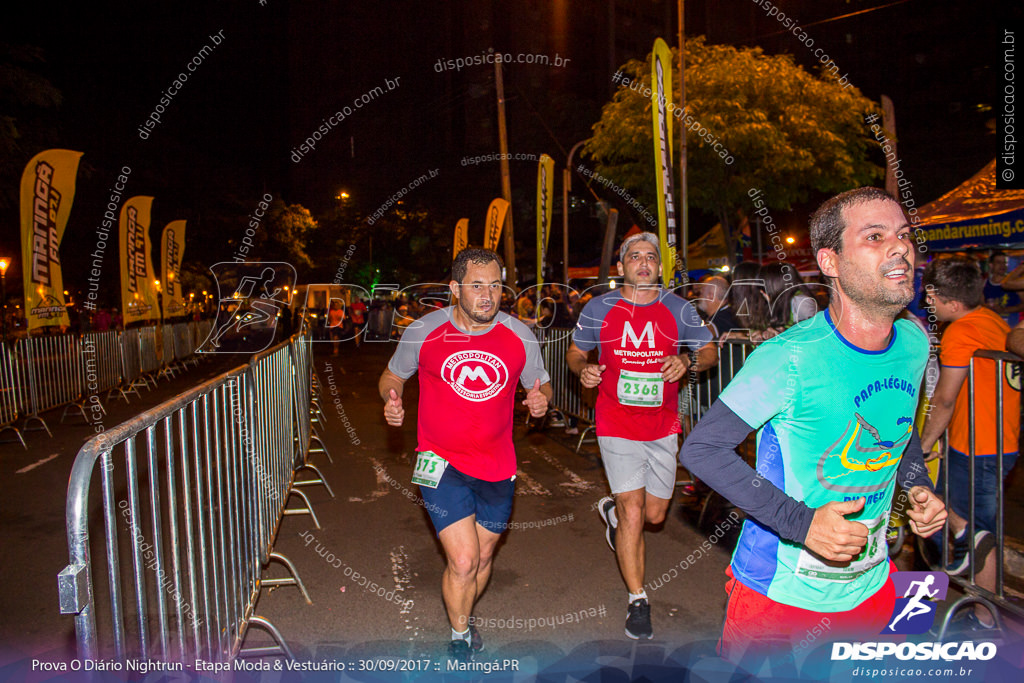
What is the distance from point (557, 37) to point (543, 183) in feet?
121

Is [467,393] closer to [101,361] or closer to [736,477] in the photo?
[736,477]

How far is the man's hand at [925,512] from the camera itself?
2.08 meters

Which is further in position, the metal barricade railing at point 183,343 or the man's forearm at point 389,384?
the metal barricade railing at point 183,343

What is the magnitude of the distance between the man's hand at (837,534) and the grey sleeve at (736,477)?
0.10 ft

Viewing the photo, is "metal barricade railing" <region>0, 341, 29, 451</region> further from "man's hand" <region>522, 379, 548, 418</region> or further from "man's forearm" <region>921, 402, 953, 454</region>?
"man's forearm" <region>921, 402, 953, 454</region>

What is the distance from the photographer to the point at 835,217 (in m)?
2.14

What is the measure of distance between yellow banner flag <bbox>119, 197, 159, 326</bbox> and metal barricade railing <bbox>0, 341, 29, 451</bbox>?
5.64 m

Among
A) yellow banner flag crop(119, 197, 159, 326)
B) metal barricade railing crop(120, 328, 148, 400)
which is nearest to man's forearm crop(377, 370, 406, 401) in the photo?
metal barricade railing crop(120, 328, 148, 400)

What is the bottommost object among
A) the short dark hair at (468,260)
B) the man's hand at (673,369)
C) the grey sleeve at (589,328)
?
the man's hand at (673,369)

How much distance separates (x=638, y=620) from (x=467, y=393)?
5.37 ft

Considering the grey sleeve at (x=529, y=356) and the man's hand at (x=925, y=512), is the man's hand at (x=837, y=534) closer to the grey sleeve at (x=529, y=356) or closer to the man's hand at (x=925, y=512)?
the man's hand at (x=925, y=512)

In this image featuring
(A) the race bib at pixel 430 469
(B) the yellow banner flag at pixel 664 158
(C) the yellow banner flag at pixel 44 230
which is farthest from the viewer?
(C) the yellow banner flag at pixel 44 230

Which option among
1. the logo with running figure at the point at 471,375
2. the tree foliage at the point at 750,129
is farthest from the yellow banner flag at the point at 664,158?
the tree foliage at the point at 750,129

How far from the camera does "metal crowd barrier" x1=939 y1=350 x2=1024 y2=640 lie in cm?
357
